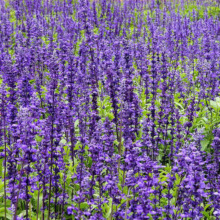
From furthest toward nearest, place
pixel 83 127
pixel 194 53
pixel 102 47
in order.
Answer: pixel 194 53, pixel 102 47, pixel 83 127

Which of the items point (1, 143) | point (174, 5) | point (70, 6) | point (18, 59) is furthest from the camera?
point (174, 5)

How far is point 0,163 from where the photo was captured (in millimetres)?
6234

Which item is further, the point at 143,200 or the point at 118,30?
the point at 118,30

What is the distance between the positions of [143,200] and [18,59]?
6557 mm

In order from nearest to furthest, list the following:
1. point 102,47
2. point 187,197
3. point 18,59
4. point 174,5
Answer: point 187,197, point 18,59, point 102,47, point 174,5

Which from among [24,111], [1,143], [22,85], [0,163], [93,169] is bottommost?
[0,163]

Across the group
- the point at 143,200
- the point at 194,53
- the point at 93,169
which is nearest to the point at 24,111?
the point at 93,169

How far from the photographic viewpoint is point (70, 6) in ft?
75.0

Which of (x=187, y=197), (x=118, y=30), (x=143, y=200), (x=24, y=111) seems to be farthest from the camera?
(x=118, y=30)

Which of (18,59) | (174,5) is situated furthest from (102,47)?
(174,5)

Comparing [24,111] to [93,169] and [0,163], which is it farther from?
[0,163]

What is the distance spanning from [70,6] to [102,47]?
490 inches

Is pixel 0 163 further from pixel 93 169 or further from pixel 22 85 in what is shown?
pixel 93 169

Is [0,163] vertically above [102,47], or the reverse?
[102,47]
